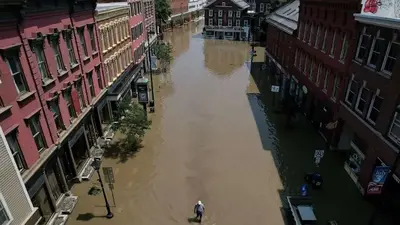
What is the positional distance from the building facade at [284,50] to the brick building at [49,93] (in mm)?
19853

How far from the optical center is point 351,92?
63.3 ft

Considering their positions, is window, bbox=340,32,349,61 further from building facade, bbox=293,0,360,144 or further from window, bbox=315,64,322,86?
window, bbox=315,64,322,86

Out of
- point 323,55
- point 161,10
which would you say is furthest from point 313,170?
point 161,10

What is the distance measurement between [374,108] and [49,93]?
1956 cm

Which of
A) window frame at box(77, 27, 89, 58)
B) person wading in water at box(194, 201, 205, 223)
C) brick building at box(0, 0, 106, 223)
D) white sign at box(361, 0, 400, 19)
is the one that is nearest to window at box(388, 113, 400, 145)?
white sign at box(361, 0, 400, 19)

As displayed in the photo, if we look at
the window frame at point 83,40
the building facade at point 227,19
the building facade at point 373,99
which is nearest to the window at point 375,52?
the building facade at point 373,99

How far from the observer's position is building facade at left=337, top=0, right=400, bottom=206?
572 inches

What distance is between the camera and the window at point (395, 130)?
46.9 feet

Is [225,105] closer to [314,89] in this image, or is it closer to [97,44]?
[314,89]

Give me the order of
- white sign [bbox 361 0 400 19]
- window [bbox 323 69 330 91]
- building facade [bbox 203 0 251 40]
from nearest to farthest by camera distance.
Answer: white sign [bbox 361 0 400 19], window [bbox 323 69 330 91], building facade [bbox 203 0 251 40]

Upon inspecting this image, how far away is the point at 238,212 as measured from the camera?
1609 cm

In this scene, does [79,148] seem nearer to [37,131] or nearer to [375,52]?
[37,131]

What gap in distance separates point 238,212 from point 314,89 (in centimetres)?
1522

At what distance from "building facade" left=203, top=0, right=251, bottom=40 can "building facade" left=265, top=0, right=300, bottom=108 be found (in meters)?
26.8
